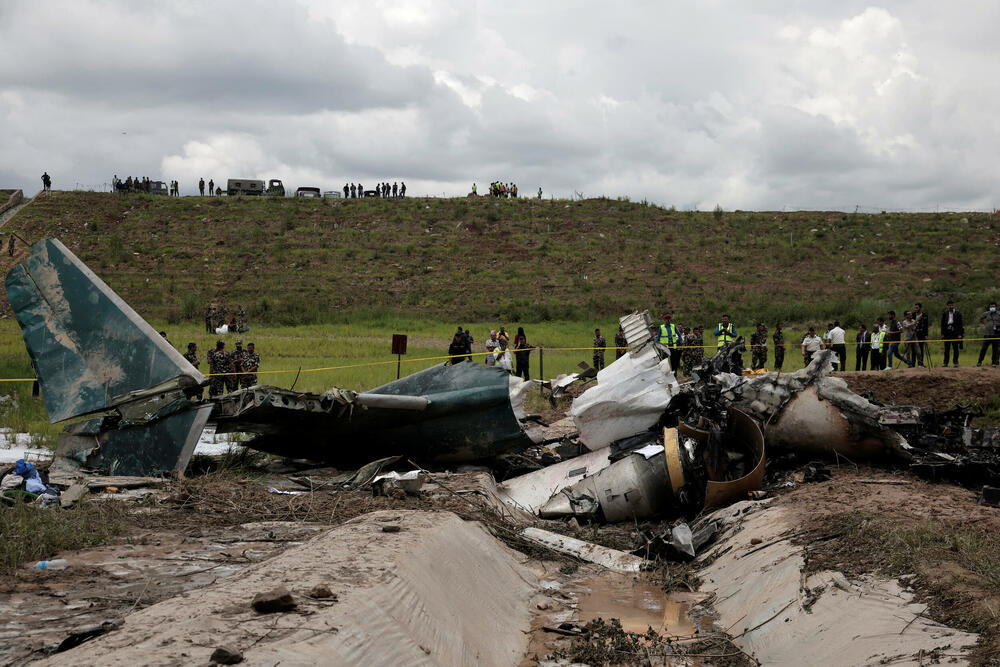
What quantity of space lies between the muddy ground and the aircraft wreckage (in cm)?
50

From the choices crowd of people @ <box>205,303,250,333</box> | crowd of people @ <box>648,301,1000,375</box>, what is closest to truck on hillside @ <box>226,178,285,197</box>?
crowd of people @ <box>205,303,250,333</box>

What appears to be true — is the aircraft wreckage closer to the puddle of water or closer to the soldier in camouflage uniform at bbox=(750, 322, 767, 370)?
the puddle of water

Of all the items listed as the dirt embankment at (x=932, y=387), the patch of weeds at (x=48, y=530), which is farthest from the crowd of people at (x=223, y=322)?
the patch of weeds at (x=48, y=530)

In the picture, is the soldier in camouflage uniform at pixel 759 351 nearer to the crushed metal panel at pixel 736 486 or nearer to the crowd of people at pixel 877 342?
the crowd of people at pixel 877 342

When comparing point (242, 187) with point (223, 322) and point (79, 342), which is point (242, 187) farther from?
point (79, 342)

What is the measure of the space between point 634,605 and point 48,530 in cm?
540

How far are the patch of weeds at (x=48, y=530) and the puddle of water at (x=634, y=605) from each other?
4.50 metres

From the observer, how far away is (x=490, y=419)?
12.6m

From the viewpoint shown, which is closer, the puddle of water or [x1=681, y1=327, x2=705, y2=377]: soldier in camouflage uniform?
the puddle of water

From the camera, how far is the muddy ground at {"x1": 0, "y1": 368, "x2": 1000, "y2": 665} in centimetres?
592

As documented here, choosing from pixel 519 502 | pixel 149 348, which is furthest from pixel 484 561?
pixel 149 348

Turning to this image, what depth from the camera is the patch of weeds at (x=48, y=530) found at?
275 inches

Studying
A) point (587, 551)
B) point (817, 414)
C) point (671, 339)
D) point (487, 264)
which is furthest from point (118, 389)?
point (487, 264)

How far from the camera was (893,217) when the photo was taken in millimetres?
58781
